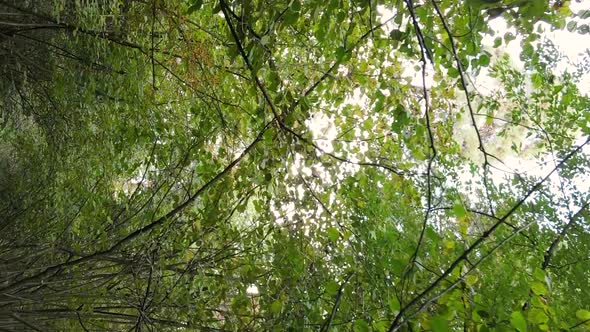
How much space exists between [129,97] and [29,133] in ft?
6.64

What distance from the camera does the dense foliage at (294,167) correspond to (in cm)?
124

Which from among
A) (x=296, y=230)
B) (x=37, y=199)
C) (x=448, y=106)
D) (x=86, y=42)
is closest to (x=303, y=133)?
(x=296, y=230)

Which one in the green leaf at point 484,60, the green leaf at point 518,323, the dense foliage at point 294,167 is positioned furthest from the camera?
the dense foliage at point 294,167

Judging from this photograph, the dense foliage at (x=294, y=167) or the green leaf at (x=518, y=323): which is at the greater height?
the dense foliage at (x=294, y=167)

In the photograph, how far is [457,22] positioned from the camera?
4.41 ft

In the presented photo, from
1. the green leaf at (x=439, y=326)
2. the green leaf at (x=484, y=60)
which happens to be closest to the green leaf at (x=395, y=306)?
the green leaf at (x=439, y=326)

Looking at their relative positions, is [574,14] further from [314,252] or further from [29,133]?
[29,133]

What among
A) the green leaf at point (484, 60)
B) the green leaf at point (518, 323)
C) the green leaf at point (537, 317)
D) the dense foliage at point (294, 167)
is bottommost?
the green leaf at point (518, 323)

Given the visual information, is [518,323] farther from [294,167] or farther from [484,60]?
[294,167]

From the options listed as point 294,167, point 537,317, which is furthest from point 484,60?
point 294,167

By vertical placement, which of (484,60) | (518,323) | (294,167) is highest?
(294,167)

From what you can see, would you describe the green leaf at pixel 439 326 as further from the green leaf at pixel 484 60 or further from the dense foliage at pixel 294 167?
the green leaf at pixel 484 60

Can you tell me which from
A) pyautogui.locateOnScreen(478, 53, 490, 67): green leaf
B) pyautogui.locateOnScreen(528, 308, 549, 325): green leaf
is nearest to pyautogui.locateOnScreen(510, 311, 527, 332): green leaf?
pyautogui.locateOnScreen(528, 308, 549, 325): green leaf

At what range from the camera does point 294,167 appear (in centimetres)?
158
